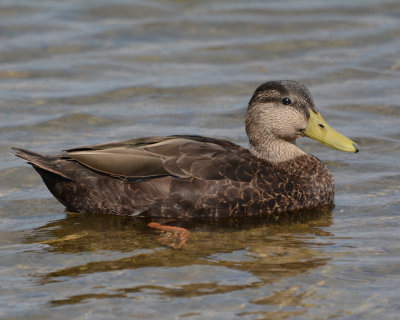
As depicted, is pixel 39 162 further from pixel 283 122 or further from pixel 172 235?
pixel 283 122

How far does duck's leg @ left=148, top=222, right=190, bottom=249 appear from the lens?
689cm

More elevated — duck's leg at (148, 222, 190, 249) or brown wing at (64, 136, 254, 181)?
brown wing at (64, 136, 254, 181)

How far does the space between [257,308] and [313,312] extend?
38cm

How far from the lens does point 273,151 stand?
797 centimetres

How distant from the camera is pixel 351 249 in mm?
6625

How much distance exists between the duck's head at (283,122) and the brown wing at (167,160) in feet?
1.54

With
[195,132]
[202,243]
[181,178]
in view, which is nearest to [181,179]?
[181,178]

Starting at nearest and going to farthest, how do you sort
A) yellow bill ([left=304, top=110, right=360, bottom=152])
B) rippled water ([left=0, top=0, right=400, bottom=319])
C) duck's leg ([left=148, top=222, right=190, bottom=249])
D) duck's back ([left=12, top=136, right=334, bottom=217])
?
rippled water ([left=0, top=0, right=400, bottom=319]) < duck's leg ([left=148, top=222, right=190, bottom=249]) < duck's back ([left=12, top=136, right=334, bottom=217]) < yellow bill ([left=304, top=110, right=360, bottom=152])

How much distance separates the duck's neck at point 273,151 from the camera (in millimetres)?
7965

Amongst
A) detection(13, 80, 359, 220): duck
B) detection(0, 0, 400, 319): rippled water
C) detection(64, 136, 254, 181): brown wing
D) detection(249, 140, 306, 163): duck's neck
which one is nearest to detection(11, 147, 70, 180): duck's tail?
detection(13, 80, 359, 220): duck

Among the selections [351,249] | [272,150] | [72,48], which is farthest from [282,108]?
[72,48]

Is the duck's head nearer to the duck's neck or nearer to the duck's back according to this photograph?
the duck's neck

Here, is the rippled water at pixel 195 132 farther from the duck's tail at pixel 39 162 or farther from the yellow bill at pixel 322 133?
the yellow bill at pixel 322 133

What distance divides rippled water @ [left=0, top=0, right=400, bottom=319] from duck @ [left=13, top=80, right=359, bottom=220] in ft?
0.54
